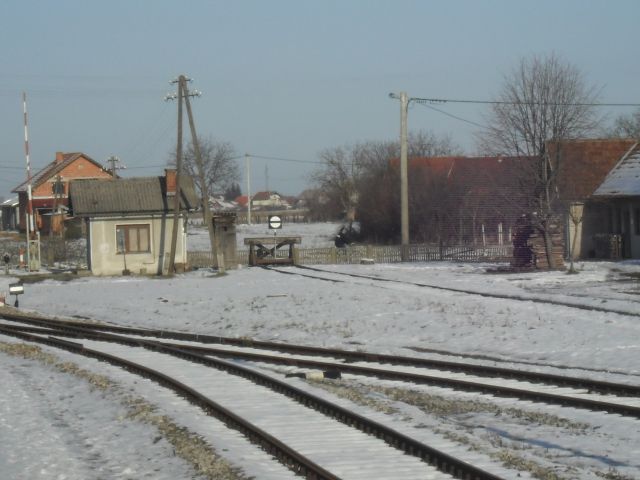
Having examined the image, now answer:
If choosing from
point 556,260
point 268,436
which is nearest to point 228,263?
point 556,260

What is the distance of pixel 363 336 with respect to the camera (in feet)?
69.8

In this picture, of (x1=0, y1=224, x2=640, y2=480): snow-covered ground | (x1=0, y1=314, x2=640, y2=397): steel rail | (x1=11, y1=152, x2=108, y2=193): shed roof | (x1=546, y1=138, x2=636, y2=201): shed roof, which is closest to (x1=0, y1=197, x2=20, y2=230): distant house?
(x1=11, y1=152, x2=108, y2=193): shed roof

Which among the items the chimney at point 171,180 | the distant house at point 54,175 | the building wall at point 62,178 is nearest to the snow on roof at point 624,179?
the chimney at point 171,180

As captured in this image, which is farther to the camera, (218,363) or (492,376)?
(218,363)

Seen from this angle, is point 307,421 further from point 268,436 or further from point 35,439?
point 35,439

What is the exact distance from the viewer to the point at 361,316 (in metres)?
24.7

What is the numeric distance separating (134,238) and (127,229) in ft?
1.82

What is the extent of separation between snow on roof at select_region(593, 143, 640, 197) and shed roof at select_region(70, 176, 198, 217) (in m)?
20.3

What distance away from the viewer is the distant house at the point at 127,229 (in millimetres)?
46125

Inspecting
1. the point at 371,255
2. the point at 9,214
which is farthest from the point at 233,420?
the point at 9,214

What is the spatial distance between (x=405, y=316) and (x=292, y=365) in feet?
26.8

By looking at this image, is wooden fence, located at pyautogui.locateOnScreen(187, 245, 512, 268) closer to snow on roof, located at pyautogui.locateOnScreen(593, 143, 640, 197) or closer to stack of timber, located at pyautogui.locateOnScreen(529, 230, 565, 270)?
snow on roof, located at pyautogui.locateOnScreen(593, 143, 640, 197)

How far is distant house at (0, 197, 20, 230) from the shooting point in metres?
102

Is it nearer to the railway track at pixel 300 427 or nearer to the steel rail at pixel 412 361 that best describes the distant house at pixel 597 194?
the steel rail at pixel 412 361
